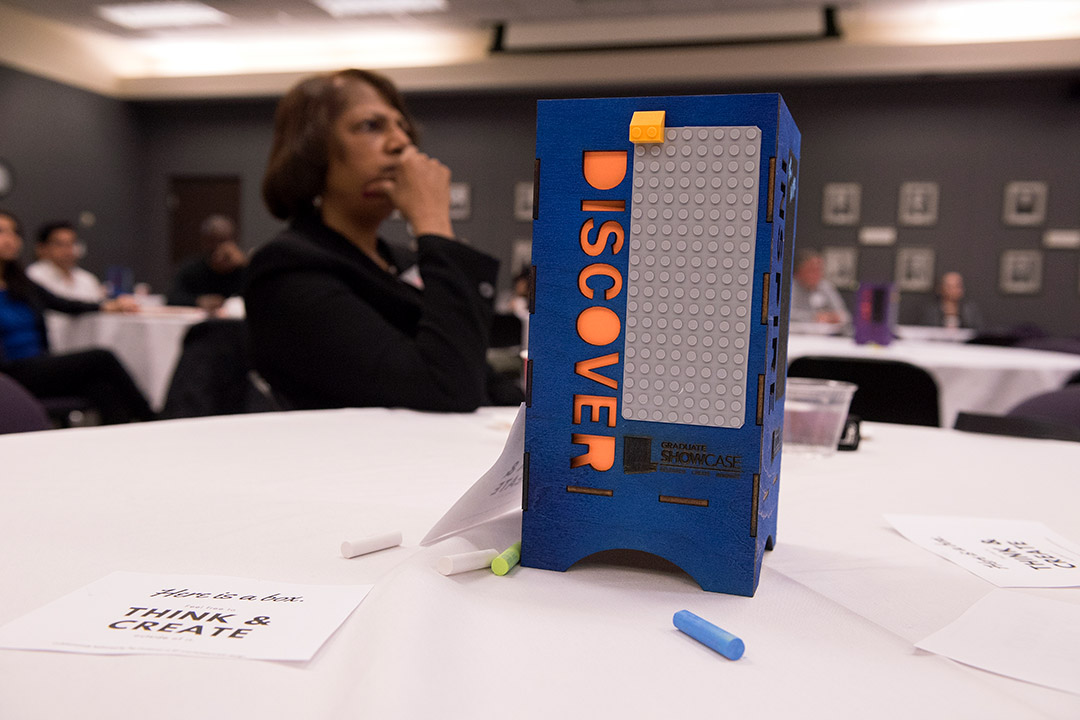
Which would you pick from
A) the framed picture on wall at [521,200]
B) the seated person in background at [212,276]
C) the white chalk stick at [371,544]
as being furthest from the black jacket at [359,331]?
the framed picture on wall at [521,200]

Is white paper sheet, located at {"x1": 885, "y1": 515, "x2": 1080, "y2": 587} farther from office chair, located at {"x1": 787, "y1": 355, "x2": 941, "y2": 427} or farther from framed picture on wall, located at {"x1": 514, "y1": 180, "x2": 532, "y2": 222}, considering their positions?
framed picture on wall, located at {"x1": 514, "y1": 180, "x2": 532, "y2": 222}

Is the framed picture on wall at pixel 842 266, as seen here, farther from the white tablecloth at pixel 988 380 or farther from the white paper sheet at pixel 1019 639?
the white paper sheet at pixel 1019 639

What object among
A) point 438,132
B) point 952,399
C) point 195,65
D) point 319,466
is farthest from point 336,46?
point 319,466

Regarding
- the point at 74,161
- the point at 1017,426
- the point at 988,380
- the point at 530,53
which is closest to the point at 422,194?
the point at 1017,426

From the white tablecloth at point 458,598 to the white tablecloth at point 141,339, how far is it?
3.05m

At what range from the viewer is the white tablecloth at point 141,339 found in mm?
3654

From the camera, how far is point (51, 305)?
3996 millimetres

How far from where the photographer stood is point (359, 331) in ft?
3.81

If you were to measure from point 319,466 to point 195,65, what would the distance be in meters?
8.50

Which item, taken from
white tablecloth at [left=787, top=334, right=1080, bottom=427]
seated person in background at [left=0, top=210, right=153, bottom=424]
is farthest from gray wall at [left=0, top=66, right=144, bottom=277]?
white tablecloth at [left=787, top=334, right=1080, bottom=427]

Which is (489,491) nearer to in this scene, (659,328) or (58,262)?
(659,328)

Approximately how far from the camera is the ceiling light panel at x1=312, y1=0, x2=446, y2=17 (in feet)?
20.3

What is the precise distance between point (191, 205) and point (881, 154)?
276 inches

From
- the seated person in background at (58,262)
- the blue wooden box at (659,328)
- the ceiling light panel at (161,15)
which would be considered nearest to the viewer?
the blue wooden box at (659,328)
